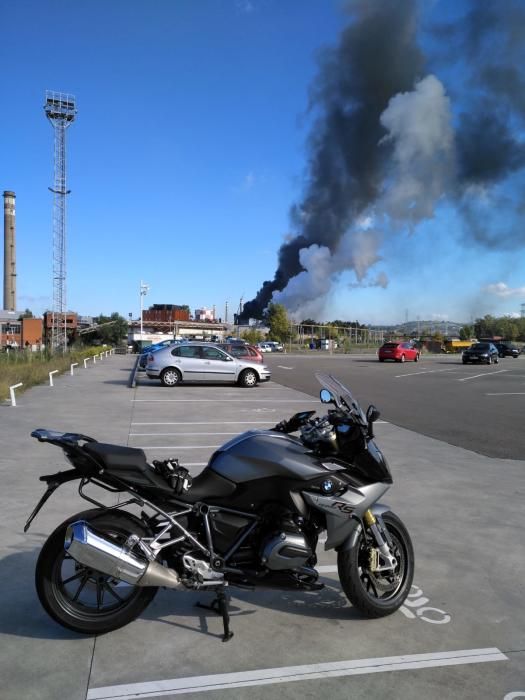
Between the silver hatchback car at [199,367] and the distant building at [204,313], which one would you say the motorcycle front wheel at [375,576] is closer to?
the silver hatchback car at [199,367]

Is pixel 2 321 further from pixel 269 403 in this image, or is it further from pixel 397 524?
pixel 397 524

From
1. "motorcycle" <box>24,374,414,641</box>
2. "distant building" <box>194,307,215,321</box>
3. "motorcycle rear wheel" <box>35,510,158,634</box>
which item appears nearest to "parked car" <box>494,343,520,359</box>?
"motorcycle" <box>24,374,414,641</box>

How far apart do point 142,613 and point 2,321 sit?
88.1m

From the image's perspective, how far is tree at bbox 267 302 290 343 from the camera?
84188mm

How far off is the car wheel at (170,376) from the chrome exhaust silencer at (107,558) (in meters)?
16.8

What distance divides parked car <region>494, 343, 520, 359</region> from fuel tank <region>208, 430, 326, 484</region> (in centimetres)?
5787

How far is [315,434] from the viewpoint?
137 inches

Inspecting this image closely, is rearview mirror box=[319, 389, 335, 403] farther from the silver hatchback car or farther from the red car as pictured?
the red car

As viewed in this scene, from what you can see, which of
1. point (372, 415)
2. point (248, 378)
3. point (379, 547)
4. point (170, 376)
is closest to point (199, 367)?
point (170, 376)

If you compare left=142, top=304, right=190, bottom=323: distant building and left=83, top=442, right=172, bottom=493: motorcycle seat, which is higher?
left=142, top=304, right=190, bottom=323: distant building

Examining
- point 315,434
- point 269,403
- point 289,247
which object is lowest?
point 269,403

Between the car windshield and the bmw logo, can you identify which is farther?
the car windshield

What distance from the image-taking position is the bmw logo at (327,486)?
→ 338cm

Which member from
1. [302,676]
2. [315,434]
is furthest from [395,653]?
[315,434]
